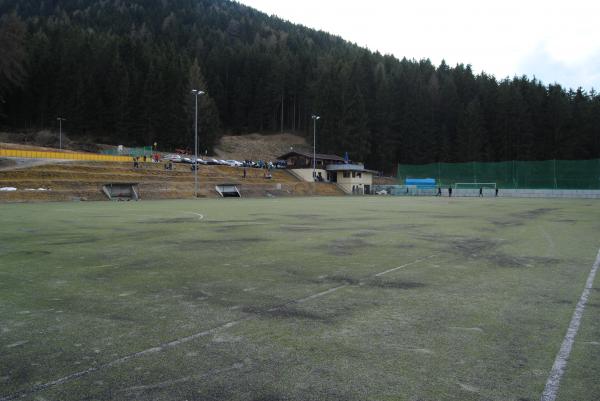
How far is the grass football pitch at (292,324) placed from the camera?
3.47 metres

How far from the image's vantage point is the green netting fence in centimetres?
5822

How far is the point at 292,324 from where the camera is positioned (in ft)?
16.2

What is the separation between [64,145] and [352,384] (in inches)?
3434

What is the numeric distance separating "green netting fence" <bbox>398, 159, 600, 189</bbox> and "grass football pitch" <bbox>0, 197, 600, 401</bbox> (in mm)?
57166

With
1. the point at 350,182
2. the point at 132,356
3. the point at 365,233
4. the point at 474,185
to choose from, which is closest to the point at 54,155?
the point at 350,182

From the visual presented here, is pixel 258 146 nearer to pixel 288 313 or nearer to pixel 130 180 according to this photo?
pixel 130 180

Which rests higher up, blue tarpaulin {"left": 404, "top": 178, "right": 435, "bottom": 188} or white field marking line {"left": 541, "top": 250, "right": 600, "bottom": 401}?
blue tarpaulin {"left": 404, "top": 178, "right": 435, "bottom": 188}

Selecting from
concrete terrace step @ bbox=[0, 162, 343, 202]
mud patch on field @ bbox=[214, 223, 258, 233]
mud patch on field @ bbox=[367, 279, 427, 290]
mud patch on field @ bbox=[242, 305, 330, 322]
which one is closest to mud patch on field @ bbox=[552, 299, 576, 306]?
mud patch on field @ bbox=[367, 279, 427, 290]

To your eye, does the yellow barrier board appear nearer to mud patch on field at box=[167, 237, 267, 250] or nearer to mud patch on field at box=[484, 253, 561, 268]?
mud patch on field at box=[167, 237, 267, 250]

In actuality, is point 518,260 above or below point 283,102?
below

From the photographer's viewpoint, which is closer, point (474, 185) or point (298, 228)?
point (298, 228)

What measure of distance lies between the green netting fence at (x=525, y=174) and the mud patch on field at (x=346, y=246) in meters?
58.1

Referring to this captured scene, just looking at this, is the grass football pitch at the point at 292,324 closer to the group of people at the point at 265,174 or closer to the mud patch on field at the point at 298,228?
the mud patch on field at the point at 298,228

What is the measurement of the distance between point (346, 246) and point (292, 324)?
6574 millimetres
